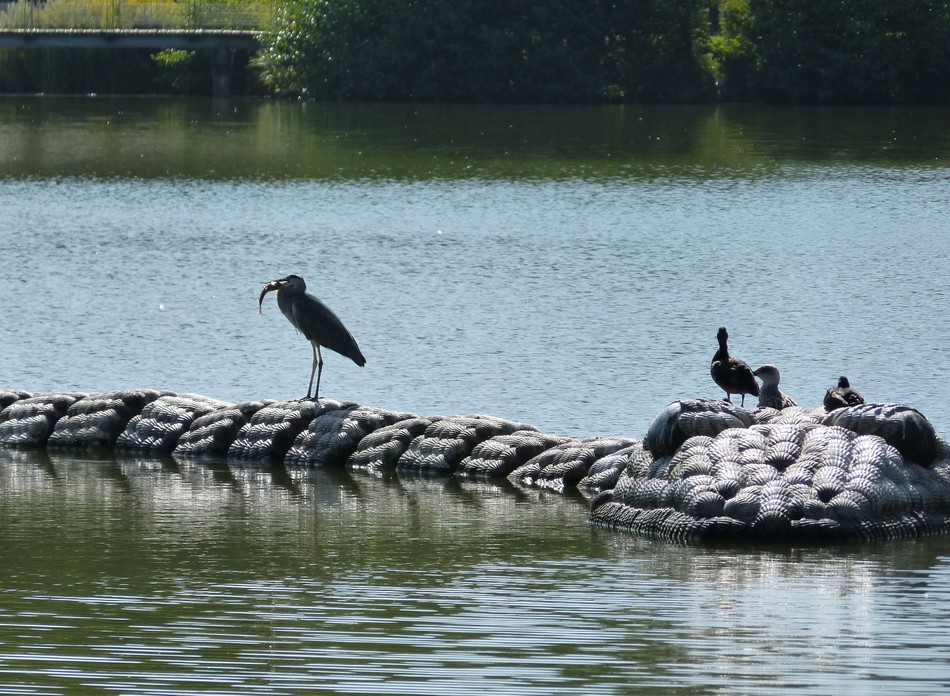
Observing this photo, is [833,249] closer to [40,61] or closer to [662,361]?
[662,361]

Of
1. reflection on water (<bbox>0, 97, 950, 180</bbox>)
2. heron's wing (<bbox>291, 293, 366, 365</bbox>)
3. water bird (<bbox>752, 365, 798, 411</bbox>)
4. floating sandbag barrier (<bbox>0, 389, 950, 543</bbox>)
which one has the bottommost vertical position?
floating sandbag barrier (<bbox>0, 389, 950, 543</bbox>)

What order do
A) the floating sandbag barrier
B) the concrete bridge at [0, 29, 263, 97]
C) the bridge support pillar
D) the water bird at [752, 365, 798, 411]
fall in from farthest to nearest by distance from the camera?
the bridge support pillar, the concrete bridge at [0, 29, 263, 97], the water bird at [752, 365, 798, 411], the floating sandbag barrier

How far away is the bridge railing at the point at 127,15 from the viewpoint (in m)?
82.8

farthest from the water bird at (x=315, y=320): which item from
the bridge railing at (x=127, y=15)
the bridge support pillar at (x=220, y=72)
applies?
the bridge support pillar at (x=220, y=72)

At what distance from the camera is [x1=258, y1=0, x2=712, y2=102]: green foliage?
3034 inches

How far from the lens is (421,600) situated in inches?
485

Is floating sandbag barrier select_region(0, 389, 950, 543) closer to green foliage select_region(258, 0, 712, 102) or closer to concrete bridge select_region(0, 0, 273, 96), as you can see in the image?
green foliage select_region(258, 0, 712, 102)

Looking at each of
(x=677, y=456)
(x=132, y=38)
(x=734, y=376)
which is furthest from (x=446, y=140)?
(x=677, y=456)

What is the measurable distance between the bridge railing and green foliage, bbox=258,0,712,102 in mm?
5131

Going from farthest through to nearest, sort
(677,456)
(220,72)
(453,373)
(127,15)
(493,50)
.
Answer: (220,72), (127,15), (493,50), (453,373), (677,456)

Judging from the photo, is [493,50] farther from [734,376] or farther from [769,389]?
[769,389]

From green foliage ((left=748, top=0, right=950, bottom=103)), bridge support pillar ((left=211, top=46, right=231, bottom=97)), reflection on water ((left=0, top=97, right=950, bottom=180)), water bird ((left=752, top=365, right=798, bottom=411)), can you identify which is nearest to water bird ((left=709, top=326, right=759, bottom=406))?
water bird ((left=752, top=365, right=798, bottom=411))

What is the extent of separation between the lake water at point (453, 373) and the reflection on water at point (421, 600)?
0.12 ft

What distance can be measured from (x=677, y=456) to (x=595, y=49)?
217 feet
